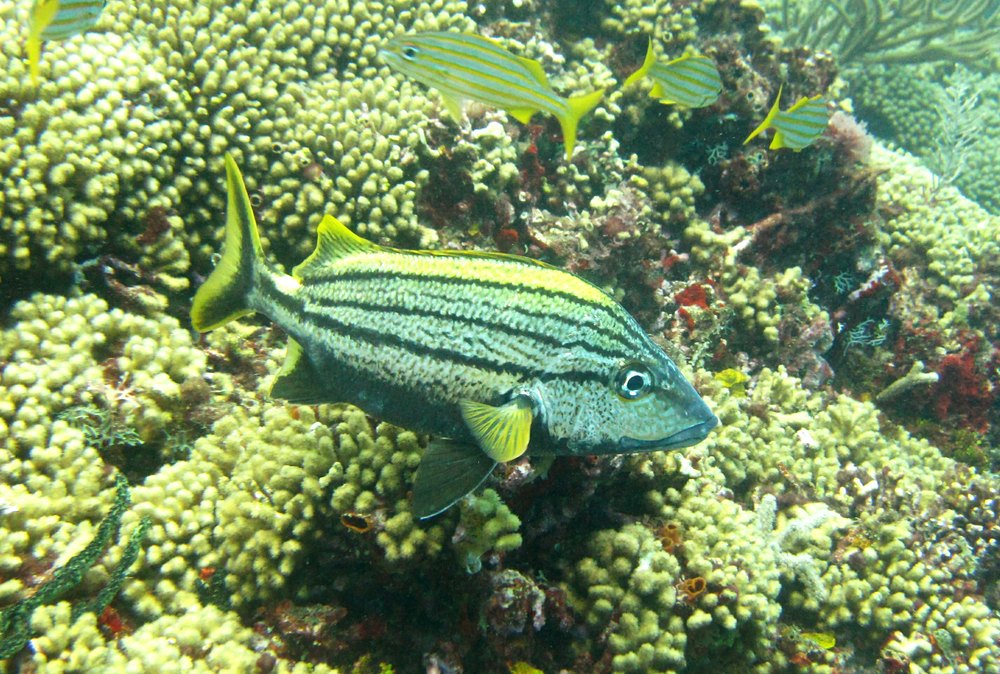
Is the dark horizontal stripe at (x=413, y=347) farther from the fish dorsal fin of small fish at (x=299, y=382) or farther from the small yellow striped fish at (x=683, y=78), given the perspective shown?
the small yellow striped fish at (x=683, y=78)

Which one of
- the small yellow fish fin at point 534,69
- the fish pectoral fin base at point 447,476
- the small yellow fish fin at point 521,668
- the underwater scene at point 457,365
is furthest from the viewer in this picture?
the small yellow fish fin at point 534,69

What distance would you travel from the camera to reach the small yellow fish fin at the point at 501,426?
200 cm

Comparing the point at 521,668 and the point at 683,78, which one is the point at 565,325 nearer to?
the point at 521,668

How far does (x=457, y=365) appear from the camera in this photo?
2.21m

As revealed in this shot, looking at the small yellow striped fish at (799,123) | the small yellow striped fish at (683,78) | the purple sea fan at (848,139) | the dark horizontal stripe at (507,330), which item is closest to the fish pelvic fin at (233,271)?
the dark horizontal stripe at (507,330)

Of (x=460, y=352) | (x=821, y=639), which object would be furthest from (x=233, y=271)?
(x=821, y=639)

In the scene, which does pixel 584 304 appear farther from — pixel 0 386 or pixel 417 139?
pixel 0 386

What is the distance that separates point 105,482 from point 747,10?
780 cm

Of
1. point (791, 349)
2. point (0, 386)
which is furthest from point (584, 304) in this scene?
point (791, 349)

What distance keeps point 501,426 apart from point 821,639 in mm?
3541

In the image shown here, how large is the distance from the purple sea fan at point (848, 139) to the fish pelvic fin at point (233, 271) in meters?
6.22

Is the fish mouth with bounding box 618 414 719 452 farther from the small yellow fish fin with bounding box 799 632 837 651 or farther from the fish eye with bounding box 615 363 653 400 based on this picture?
the small yellow fish fin with bounding box 799 632 837 651

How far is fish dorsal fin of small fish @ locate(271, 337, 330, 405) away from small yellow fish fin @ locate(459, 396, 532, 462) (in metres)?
0.72

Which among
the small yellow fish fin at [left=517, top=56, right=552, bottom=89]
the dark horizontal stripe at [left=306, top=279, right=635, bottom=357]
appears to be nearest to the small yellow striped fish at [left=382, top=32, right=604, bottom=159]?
the small yellow fish fin at [left=517, top=56, right=552, bottom=89]
